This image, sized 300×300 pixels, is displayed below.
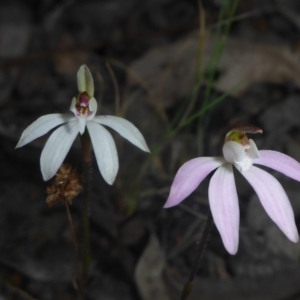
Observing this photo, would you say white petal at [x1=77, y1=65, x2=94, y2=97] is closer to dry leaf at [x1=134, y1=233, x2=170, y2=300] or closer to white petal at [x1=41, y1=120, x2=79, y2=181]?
white petal at [x1=41, y1=120, x2=79, y2=181]

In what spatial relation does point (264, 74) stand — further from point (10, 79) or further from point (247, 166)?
point (247, 166)

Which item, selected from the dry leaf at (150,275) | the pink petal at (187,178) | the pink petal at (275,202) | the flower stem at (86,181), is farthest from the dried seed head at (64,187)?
the dry leaf at (150,275)

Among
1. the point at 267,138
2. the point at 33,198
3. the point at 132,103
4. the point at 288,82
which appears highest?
the point at 288,82

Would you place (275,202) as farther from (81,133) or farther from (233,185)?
(81,133)

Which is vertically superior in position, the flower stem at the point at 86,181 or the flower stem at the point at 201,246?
the flower stem at the point at 86,181

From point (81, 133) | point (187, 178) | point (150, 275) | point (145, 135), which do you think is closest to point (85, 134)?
point (81, 133)

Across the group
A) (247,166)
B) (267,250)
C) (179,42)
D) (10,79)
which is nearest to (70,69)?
(10,79)

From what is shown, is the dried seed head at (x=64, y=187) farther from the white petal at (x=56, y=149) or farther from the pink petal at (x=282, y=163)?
the pink petal at (x=282, y=163)
